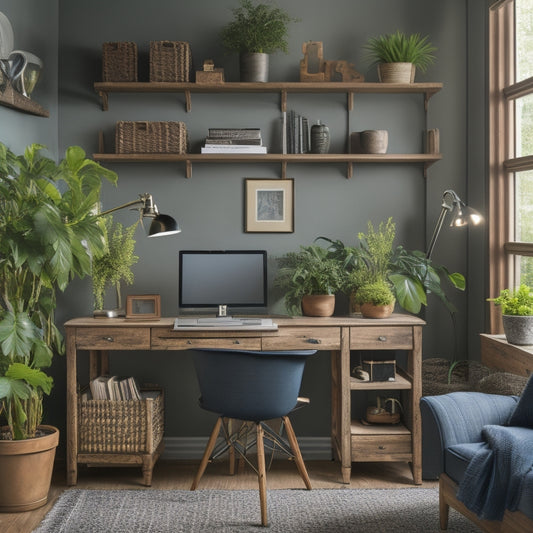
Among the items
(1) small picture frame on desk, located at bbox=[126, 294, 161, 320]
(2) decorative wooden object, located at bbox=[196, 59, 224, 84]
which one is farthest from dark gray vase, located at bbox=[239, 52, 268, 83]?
(1) small picture frame on desk, located at bbox=[126, 294, 161, 320]

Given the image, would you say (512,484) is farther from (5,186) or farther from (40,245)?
(5,186)

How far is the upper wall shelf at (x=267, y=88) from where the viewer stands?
378 centimetres

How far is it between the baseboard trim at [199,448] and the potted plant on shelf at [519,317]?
1.35m

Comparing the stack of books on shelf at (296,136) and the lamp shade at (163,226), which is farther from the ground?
the stack of books on shelf at (296,136)

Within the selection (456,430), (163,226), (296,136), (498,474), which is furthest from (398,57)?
(498,474)

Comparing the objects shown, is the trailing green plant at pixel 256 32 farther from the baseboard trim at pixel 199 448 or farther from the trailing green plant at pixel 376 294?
the baseboard trim at pixel 199 448

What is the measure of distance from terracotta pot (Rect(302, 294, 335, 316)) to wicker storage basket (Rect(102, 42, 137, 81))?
1632 mm

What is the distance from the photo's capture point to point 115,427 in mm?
3490

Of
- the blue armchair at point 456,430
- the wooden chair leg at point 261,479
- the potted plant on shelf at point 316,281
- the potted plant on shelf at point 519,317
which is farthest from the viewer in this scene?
the potted plant on shelf at point 316,281

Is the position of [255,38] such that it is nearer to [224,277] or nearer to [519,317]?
[224,277]

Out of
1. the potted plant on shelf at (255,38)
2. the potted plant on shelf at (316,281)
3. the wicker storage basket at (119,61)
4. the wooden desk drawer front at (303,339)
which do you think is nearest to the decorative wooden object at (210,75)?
the potted plant on shelf at (255,38)

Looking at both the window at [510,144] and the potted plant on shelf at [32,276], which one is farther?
the window at [510,144]

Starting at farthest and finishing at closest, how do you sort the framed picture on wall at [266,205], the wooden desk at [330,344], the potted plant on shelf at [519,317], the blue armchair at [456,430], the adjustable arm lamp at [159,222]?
the framed picture on wall at [266,205] → the wooden desk at [330,344] → the adjustable arm lamp at [159,222] → the potted plant on shelf at [519,317] → the blue armchair at [456,430]

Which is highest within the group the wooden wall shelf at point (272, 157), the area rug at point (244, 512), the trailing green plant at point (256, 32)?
the trailing green plant at point (256, 32)
